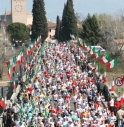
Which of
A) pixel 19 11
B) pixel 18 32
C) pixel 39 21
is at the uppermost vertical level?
pixel 19 11

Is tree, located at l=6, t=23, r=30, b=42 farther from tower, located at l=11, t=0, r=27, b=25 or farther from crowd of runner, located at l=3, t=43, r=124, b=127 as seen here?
crowd of runner, located at l=3, t=43, r=124, b=127

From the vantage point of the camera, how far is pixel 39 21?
3907 inches

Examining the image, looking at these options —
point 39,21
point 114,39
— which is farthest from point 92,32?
point 39,21

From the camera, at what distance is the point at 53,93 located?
3188 centimetres

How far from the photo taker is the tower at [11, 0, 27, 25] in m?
157

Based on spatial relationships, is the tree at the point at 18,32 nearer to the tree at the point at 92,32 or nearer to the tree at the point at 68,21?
the tree at the point at 68,21

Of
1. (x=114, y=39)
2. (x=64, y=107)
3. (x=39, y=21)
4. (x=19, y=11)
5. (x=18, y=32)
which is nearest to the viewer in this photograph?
(x=64, y=107)

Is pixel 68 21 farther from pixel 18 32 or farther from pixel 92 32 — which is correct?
pixel 92 32

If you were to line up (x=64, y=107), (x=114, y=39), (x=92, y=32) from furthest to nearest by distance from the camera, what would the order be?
(x=92, y=32)
(x=114, y=39)
(x=64, y=107)

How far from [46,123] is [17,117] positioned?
2953mm

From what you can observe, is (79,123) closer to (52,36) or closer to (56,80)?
(56,80)

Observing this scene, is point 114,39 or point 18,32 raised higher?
point 18,32

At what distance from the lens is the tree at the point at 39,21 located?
98.6 m

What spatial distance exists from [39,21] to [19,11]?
62505 mm
